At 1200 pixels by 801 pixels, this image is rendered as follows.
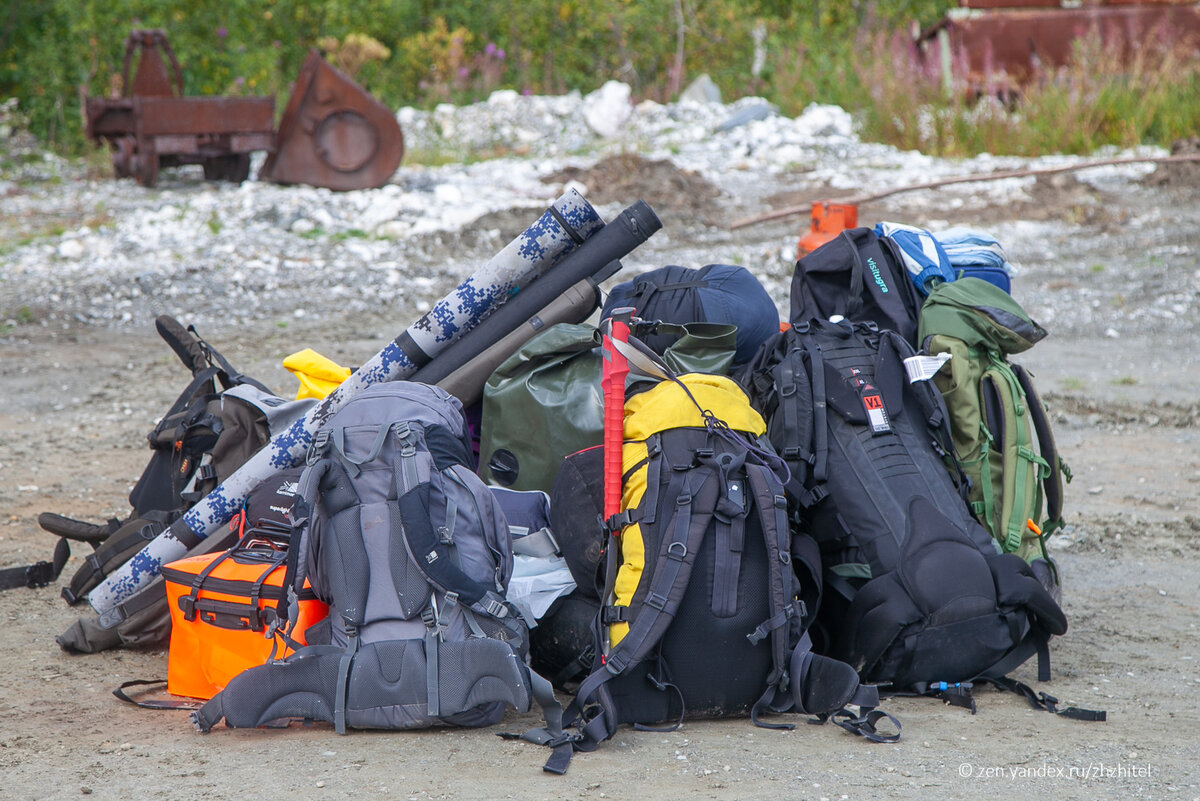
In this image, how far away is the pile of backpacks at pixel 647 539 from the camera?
265 centimetres

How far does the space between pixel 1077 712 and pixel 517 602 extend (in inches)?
56.6

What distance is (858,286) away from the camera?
140 inches

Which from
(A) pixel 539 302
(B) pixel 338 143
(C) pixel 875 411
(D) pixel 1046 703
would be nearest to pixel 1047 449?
(C) pixel 875 411

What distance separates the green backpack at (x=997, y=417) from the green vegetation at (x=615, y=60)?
8.78m

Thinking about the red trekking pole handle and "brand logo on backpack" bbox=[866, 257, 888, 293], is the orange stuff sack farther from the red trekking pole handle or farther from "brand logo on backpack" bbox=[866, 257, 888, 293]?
"brand logo on backpack" bbox=[866, 257, 888, 293]

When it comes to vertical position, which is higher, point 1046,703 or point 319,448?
point 319,448

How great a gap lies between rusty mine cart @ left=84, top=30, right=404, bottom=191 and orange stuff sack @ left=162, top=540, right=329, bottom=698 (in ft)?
25.8

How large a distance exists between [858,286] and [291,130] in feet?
26.0

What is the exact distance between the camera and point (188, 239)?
9156 millimetres

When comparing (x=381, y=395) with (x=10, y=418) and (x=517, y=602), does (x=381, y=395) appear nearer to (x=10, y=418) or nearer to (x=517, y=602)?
(x=517, y=602)

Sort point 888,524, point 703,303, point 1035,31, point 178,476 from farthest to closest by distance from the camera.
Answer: point 1035,31 < point 178,476 < point 703,303 < point 888,524

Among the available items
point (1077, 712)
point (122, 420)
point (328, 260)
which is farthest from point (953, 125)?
point (1077, 712)

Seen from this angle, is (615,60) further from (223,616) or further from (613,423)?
(223,616)

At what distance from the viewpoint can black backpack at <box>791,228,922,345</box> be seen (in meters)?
3.54
